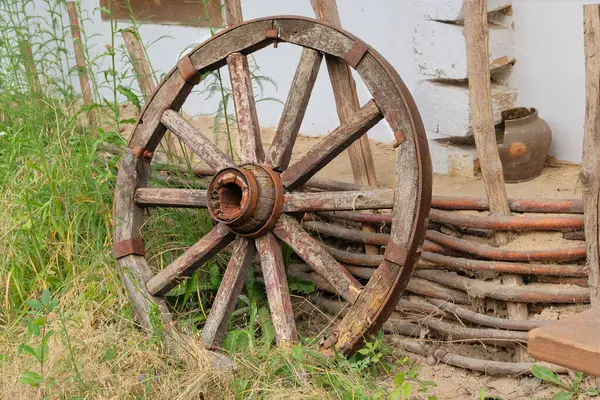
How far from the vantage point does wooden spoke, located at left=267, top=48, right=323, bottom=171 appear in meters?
3.96

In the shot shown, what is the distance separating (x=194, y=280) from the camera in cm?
427

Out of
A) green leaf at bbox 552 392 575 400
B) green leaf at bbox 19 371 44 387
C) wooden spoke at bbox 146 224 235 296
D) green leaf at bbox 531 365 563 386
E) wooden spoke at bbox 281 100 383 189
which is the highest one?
wooden spoke at bbox 281 100 383 189

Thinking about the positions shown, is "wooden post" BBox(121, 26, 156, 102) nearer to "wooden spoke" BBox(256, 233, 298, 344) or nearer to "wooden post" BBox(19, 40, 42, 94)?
"wooden post" BBox(19, 40, 42, 94)

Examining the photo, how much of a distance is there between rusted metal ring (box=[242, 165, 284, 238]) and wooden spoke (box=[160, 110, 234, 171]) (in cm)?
26

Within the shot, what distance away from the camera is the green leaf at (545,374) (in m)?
3.49

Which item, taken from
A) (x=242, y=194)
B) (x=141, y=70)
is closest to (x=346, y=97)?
(x=242, y=194)

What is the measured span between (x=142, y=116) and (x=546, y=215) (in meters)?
1.98

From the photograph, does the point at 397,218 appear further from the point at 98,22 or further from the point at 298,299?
the point at 98,22

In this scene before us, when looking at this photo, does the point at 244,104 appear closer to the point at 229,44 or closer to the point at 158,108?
the point at 229,44

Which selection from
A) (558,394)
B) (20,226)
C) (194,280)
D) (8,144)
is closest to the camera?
(558,394)

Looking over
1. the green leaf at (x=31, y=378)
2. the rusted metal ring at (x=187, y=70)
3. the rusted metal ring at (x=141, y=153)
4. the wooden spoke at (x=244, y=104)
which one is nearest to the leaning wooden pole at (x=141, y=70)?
the rusted metal ring at (x=141, y=153)

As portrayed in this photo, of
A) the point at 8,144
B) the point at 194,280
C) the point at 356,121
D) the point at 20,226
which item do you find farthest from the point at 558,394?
the point at 8,144

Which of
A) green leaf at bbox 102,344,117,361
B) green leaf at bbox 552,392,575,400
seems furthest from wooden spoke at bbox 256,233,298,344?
green leaf at bbox 552,392,575,400

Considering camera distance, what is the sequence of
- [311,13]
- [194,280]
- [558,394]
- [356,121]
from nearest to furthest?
[558,394] < [356,121] < [194,280] < [311,13]
